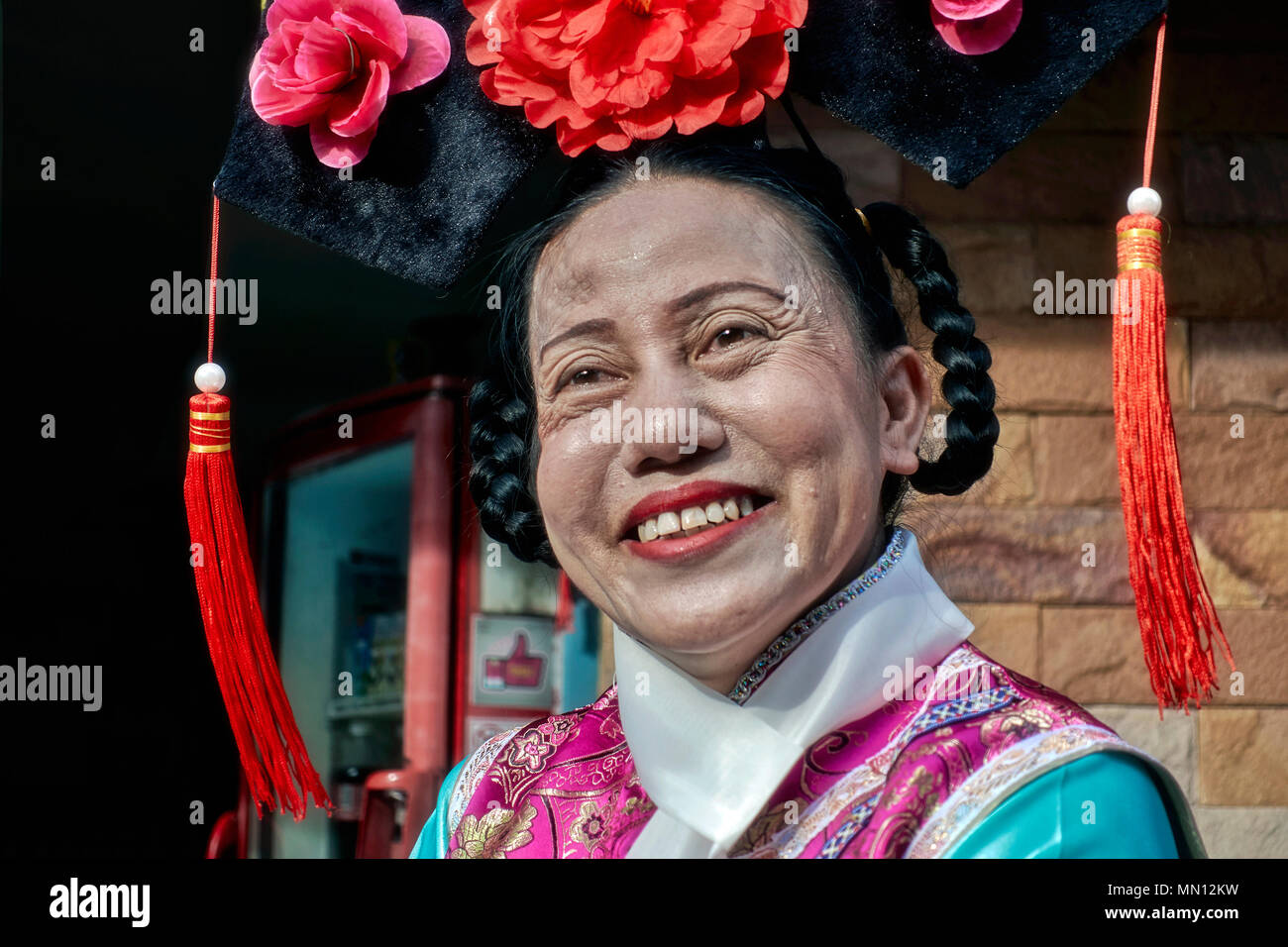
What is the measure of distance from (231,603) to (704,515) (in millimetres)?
597

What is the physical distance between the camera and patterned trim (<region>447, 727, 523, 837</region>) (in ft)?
5.28

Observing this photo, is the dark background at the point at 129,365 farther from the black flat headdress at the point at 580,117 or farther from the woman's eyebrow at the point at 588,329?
the woman's eyebrow at the point at 588,329

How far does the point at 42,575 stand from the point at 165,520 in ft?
0.99

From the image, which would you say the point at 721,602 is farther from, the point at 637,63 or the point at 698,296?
the point at 637,63

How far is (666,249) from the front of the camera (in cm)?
139

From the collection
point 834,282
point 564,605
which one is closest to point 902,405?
point 834,282

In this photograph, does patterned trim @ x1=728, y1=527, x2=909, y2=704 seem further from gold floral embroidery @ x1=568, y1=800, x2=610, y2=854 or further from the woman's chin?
gold floral embroidery @ x1=568, y1=800, x2=610, y2=854

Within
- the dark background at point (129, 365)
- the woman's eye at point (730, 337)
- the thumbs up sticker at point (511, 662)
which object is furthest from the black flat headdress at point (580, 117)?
the dark background at point (129, 365)

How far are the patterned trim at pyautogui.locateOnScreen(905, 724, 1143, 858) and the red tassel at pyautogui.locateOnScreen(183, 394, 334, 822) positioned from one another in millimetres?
735

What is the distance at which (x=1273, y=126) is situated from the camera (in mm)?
2145

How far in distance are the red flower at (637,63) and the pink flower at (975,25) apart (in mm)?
159

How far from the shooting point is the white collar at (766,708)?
133 centimetres
